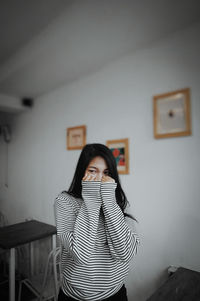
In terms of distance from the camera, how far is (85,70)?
2.14 m

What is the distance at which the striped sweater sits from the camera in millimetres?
906

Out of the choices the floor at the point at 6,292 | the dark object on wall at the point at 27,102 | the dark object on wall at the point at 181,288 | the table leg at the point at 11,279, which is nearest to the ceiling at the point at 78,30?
the dark object on wall at the point at 27,102

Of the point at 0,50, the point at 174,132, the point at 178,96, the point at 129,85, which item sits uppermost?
the point at 0,50

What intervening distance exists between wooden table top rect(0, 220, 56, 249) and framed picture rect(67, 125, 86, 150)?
94 centimetres

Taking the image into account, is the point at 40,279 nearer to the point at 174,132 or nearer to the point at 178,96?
the point at 174,132

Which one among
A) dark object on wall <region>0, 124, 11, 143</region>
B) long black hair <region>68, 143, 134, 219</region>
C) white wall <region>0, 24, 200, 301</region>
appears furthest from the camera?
dark object on wall <region>0, 124, 11, 143</region>

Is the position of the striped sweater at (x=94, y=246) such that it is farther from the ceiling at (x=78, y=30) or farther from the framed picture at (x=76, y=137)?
the framed picture at (x=76, y=137)

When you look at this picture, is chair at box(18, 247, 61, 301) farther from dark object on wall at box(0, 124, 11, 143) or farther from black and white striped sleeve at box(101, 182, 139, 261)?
dark object on wall at box(0, 124, 11, 143)

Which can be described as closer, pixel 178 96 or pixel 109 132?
pixel 178 96

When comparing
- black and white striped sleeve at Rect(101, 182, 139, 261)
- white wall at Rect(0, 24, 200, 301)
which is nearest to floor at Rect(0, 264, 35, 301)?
white wall at Rect(0, 24, 200, 301)

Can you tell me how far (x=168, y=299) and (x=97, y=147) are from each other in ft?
2.85

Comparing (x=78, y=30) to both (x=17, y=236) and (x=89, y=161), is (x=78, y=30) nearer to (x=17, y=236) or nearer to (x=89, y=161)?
(x=89, y=161)

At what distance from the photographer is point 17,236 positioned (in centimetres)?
189

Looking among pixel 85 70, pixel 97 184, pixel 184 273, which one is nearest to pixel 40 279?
pixel 184 273
